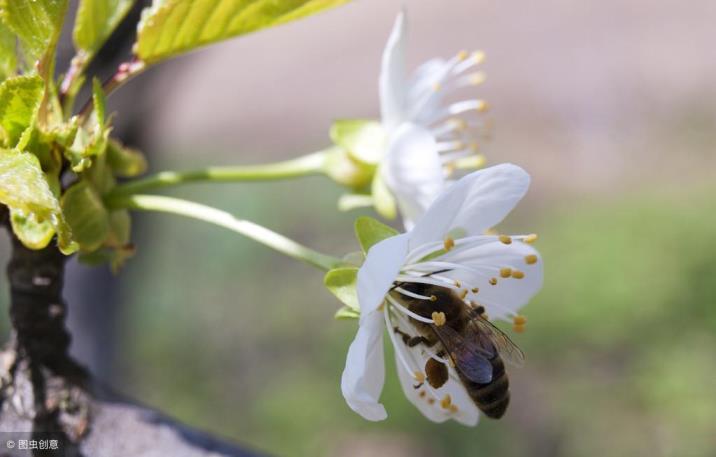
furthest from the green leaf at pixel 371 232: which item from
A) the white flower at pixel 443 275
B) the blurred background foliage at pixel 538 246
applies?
the blurred background foliage at pixel 538 246

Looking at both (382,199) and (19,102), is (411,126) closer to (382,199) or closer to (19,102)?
(382,199)

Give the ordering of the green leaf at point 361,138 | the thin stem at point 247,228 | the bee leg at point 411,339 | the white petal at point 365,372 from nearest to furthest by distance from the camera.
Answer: the white petal at point 365,372
the thin stem at point 247,228
the bee leg at point 411,339
the green leaf at point 361,138

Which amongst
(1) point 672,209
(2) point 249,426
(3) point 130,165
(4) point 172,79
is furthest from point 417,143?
(1) point 672,209

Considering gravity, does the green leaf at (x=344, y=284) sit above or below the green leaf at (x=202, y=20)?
below

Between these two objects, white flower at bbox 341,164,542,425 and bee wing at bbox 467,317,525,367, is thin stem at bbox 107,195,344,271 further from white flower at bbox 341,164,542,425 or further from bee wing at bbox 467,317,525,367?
bee wing at bbox 467,317,525,367

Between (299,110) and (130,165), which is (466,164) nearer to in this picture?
(130,165)

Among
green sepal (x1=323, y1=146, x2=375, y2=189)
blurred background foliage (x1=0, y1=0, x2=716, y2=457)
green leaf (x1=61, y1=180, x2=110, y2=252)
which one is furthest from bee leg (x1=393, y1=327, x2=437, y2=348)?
blurred background foliage (x1=0, y1=0, x2=716, y2=457)

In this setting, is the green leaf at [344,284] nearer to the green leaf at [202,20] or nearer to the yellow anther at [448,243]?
the yellow anther at [448,243]

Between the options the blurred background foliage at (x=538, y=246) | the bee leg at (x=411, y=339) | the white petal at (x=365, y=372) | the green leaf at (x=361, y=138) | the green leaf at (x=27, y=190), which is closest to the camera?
the green leaf at (x=27, y=190)
